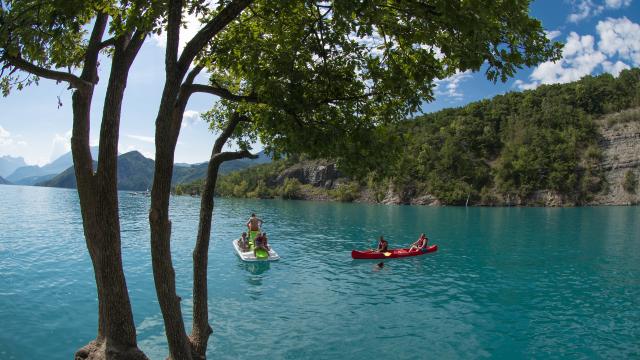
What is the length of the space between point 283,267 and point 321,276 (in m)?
4.22

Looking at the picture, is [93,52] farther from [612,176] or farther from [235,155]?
[612,176]

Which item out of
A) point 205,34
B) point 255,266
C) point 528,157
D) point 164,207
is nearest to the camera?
point 205,34

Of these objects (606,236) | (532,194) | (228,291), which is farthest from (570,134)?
(228,291)

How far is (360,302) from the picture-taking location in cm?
2489

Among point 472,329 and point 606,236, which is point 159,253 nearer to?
point 472,329

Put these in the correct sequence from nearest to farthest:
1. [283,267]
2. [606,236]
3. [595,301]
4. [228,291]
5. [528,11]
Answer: [528,11], [595,301], [228,291], [283,267], [606,236]

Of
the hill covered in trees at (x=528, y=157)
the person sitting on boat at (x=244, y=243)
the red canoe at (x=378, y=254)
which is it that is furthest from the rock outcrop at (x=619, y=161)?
the person sitting on boat at (x=244, y=243)

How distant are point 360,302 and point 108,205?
18117 mm

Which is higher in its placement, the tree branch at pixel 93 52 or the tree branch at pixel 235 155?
the tree branch at pixel 93 52

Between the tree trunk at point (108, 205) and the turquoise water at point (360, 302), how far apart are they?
8425 millimetres

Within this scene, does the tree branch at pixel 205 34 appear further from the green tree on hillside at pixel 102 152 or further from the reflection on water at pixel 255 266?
the reflection on water at pixel 255 266

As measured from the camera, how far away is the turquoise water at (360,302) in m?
18.5

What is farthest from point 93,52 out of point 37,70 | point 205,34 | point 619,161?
point 619,161

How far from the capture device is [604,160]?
511ft
